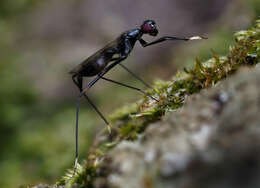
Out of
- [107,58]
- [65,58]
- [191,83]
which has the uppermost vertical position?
[65,58]

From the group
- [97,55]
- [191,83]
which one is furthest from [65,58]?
[191,83]

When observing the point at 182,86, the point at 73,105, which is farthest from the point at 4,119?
the point at 182,86

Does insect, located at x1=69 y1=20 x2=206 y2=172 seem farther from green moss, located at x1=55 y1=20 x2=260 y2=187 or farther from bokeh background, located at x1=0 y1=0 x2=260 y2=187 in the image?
bokeh background, located at x1=0 y1=0 x2=260 y2=187

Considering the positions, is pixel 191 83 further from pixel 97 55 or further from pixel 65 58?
pixel 65 58

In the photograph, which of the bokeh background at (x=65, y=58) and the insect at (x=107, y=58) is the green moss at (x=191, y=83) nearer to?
the insect at (x=107, y=58)

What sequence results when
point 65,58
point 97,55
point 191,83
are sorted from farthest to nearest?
point 65,58 < point 97,55 < point 191,83

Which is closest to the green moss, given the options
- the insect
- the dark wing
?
the insect

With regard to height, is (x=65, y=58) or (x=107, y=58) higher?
(x=65, y=58)

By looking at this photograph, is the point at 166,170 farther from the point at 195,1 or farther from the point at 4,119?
the point at 195,1

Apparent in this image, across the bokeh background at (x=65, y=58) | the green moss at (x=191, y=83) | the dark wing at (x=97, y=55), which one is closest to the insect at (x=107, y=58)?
the dark wing at (x=97, y=55)
